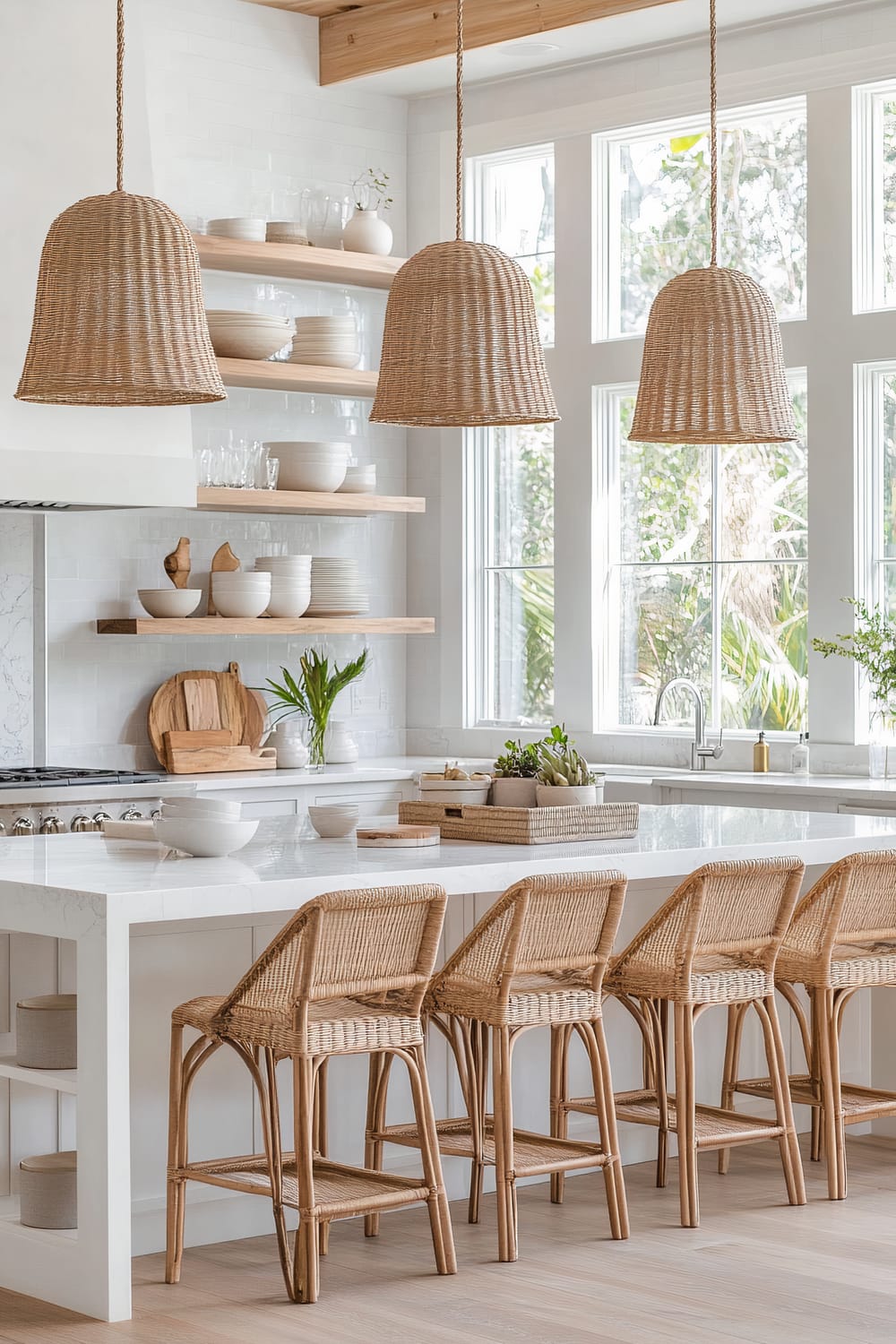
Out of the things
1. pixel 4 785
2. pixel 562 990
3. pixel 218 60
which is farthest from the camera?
pixel 218 60

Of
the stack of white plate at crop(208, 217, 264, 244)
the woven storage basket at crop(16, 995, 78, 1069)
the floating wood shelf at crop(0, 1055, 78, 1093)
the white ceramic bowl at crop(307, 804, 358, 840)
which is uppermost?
the stack of white plate at crop(208, 217, 264, 244)

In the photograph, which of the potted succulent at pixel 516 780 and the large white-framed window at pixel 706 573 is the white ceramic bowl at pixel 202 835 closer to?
the potted succulent at pixel 516 780

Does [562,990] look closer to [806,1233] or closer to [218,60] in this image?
[806,1233]

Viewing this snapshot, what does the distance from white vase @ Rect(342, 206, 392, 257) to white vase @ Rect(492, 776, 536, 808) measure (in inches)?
136

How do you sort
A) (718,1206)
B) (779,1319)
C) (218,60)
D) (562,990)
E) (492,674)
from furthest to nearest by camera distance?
(492,674) → (218,60) → (718,1206) → (562,990) → (779,1319)

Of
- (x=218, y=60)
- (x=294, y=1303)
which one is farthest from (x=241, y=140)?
(x=294, y=1303)

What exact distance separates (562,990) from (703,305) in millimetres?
1564

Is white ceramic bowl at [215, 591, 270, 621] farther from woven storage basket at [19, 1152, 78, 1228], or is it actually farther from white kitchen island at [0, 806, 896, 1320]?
woven storage basket at [19, 1152, 78, 1228]

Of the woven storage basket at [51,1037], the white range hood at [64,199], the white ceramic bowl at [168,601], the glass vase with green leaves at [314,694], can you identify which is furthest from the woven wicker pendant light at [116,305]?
the glass vase with green leaves at [314,694]

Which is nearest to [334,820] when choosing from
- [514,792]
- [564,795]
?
[514,792]

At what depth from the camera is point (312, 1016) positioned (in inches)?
159

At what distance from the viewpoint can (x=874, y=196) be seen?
23.3ft

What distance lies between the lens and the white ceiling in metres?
7.08

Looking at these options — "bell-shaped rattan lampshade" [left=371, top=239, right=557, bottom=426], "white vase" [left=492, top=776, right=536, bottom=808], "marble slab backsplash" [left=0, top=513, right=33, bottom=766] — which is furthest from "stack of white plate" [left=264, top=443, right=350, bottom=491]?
"bell-shaped rattan lampshade" [left=371, top=239, right=557, bottom=426]
